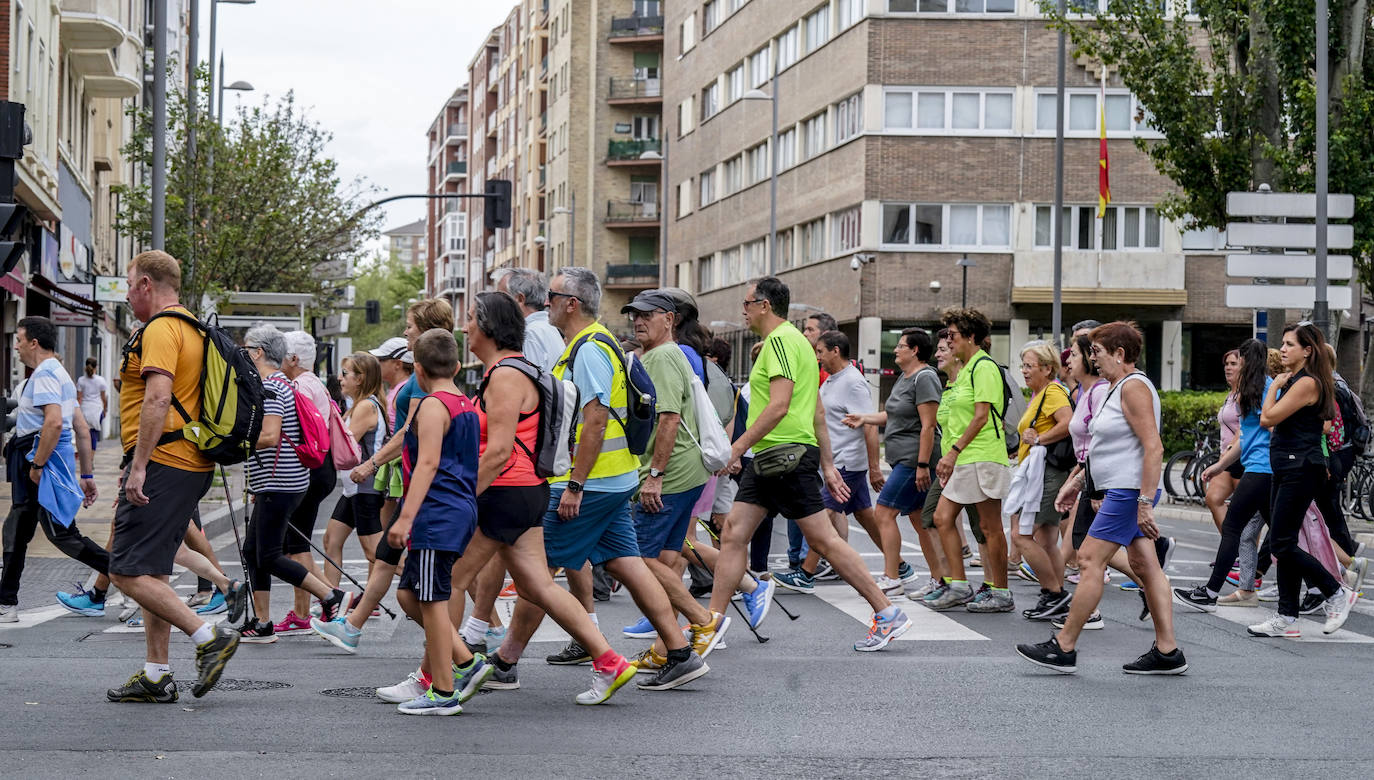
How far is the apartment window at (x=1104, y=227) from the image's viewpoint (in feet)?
153

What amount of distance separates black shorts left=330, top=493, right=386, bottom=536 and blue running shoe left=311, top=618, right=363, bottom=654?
6.69 feet

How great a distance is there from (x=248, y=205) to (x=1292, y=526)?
28.2 m

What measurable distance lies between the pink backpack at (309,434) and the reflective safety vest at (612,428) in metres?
2.16

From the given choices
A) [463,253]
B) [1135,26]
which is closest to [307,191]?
[1135,26]

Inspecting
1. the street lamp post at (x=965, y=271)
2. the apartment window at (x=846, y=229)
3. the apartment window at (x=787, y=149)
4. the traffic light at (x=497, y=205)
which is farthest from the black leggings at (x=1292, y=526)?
the apartment window at (x=787, y=149)

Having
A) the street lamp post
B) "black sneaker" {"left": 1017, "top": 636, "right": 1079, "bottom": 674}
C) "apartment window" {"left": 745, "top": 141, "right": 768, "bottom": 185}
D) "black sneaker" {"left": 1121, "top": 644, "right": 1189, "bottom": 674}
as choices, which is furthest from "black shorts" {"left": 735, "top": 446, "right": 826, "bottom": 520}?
"apartment window" {"left": 745, "top": 141, "right": 768, "bottom": 185}

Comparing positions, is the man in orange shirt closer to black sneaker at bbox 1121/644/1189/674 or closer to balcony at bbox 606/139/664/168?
black sneaker at bbox 1121/644/1189/674

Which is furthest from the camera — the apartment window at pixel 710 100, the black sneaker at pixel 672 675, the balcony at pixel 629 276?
the balcony at pixel 629 276

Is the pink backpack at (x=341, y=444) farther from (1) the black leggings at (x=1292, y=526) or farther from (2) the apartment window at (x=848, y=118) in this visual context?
(2) the apartment window at (x=848, y=118)

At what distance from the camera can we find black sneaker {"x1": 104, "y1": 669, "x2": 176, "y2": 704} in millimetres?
7609

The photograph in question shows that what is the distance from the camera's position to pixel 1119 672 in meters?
9.00

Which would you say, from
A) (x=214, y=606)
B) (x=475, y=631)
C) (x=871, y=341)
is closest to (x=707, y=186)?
(x=871, y=341)

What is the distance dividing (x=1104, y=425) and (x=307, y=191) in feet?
103

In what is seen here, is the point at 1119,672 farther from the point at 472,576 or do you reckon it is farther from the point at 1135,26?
the point at 1135,26
